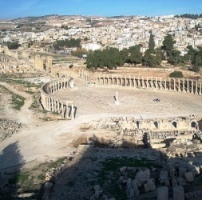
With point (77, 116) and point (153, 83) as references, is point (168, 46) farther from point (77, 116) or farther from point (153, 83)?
point (77, 116)

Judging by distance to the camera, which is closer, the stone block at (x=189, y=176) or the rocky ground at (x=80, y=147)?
the stone block at (x=189, y=176)

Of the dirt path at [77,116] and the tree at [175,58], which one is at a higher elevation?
the tree at [175,58]

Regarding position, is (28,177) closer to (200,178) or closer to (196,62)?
(200,178)

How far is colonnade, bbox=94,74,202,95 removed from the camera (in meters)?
56.8

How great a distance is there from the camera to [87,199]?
72.0 ft

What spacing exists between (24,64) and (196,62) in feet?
111

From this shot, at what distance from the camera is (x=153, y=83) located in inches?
2491

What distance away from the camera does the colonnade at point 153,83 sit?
186 ft

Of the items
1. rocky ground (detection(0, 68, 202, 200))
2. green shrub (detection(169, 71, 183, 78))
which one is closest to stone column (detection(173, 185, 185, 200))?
rocky ground (detection(0, 68, 202, 200))

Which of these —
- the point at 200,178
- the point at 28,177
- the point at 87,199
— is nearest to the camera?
the point at 200,178

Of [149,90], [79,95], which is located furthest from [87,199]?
[149,90]

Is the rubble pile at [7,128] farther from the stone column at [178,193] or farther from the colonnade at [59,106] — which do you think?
the stone column at [178,193]

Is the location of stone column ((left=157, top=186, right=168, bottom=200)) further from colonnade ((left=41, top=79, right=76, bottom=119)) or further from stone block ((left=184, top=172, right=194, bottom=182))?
colonnade ((left=41, top=79, right=76, bottom=119))

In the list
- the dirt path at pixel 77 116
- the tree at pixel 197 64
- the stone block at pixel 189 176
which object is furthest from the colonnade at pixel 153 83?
the stone block at pixel 189 176
